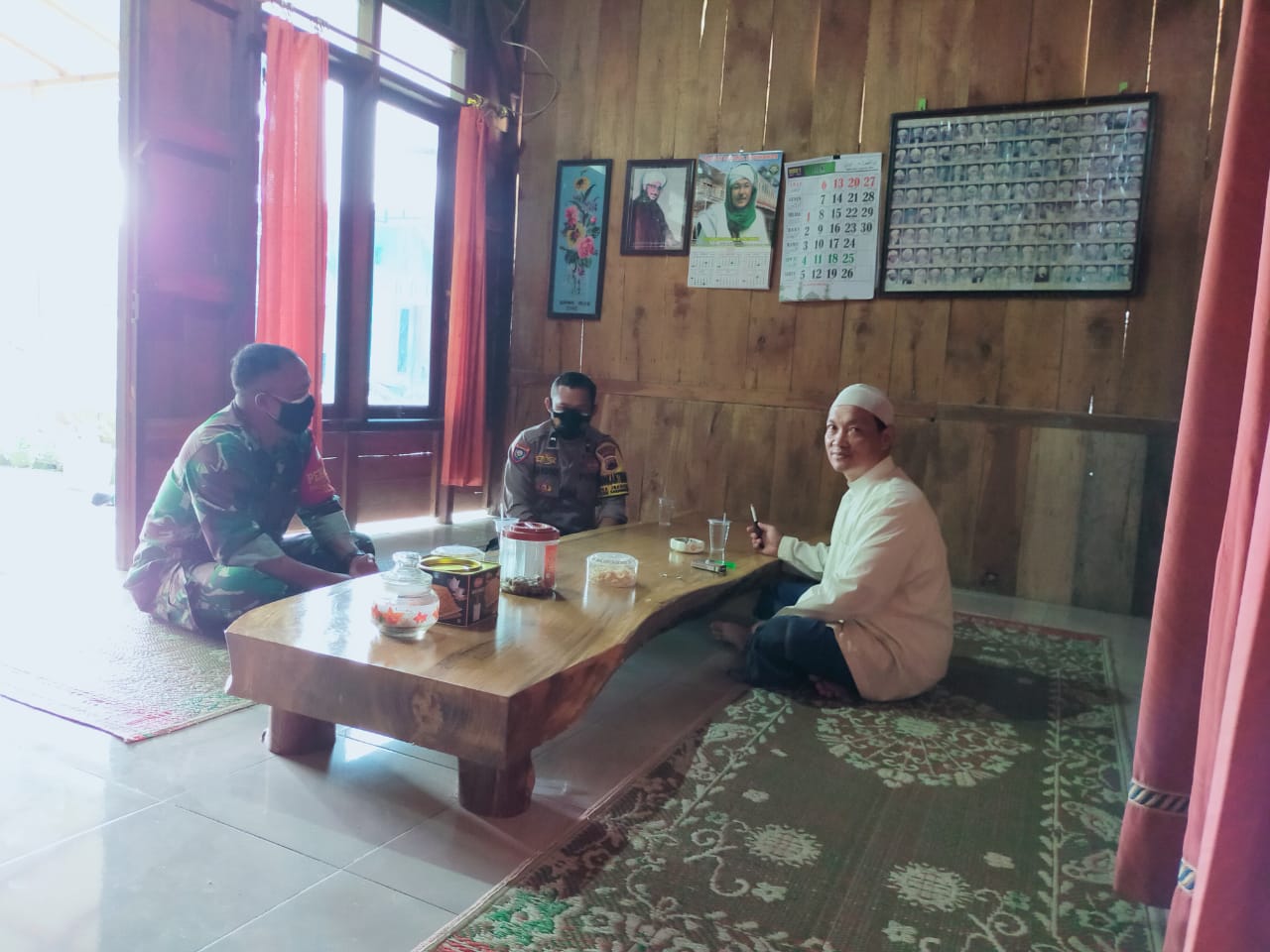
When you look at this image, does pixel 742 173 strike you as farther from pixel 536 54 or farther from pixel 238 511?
pixel 238 511

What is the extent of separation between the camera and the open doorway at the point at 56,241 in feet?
19.5

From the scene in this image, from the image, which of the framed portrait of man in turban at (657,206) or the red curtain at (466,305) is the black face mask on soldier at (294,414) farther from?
the framed portrait of man in turban at (657,206)

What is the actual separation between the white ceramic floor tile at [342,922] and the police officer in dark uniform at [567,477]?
6.70 ft

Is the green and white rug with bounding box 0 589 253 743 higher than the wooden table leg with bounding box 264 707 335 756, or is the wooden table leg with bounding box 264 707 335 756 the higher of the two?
the wooden table leg with bounding box 264 707 335 756

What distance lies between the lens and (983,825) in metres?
1.79

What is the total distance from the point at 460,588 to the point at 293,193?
106 inches

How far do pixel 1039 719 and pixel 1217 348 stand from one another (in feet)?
5.31

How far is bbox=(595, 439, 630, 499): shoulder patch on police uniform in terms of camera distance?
345 centimetres

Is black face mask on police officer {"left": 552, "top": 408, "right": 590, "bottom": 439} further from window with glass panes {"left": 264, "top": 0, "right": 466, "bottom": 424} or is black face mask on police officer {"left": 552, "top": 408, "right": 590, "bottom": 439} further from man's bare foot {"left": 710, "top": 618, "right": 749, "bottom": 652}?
window with glass panes {"left": 264, "top": 0, "right": 466, "bottom": 424}

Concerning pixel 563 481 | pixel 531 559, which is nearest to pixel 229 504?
pixel 531 559

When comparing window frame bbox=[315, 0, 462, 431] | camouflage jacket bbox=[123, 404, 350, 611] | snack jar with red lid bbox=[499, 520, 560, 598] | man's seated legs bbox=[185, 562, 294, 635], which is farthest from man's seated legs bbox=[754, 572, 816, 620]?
window frame bbox=[315, 0, 462, 431]

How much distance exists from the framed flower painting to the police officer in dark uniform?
1.73 meters

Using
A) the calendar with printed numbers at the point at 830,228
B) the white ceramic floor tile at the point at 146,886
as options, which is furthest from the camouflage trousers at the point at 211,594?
the calendar with printed numbers at the point at 830,228

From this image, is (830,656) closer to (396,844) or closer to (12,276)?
(396,844)
